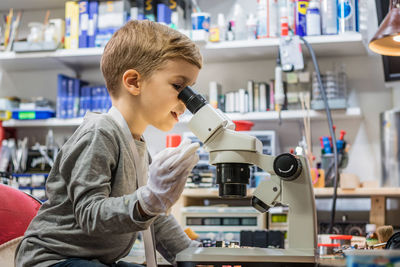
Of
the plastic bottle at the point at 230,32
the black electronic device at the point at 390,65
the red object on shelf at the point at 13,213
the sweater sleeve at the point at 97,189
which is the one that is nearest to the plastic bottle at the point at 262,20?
the plastic bottle at the point at 230,32

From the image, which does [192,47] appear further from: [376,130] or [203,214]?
[376,130]

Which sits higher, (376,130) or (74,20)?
(74,20)

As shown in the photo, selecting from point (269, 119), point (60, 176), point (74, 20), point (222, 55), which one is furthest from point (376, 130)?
point (60, 176)

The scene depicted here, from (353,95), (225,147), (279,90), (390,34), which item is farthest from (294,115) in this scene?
(225,147)

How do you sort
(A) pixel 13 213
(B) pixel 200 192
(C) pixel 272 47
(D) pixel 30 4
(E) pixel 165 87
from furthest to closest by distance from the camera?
(D) pixel 30 4 < (C) pixel 272 47 < (B) pixel 200 192 < (A) pixel 13 213 < (E) pixel 165 87

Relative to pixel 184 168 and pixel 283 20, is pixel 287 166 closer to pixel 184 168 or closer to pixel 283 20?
pixel 184 168

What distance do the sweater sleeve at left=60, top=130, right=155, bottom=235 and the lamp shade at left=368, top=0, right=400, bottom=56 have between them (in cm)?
103

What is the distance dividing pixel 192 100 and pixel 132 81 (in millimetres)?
248

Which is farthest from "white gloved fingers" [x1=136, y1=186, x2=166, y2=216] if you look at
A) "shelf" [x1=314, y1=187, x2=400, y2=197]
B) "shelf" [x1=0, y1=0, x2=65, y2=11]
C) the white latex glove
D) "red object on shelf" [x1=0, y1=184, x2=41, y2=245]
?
"shelf" [x1=0, y1=0, x2=65, y2=11]

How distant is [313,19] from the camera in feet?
8.92

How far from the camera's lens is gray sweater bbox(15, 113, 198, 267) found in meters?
1.00

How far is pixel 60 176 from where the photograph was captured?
1.13 m

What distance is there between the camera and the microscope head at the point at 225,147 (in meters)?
0.97

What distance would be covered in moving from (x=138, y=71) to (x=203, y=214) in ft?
4.48
